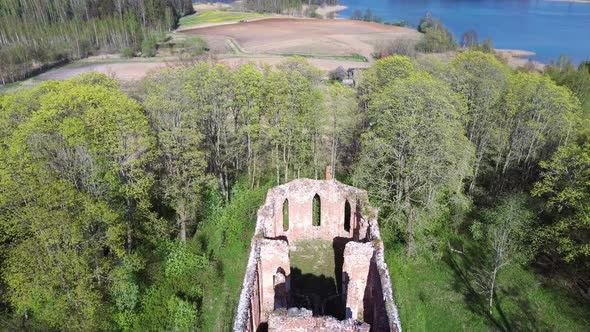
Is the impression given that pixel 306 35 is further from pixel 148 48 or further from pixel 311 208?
pixel 311 208

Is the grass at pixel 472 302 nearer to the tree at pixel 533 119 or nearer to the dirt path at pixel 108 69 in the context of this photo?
the tree at pixel 533 119

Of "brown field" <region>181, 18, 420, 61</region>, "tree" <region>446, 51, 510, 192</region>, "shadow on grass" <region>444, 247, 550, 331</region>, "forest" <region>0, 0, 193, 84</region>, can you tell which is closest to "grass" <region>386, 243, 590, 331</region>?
"shadow on grass" <region>444, 247, 550, 331</region>

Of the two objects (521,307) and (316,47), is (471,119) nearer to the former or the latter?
(521,307)

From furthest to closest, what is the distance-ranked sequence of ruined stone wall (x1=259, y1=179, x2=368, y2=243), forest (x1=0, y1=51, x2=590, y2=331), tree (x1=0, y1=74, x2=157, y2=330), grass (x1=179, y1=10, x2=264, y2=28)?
grass (x1=179, y1=10, x2=264, y2=28)
ruined stone wall (x1=259, y1=179, x2=368, y2=243)
forest (x1=0, y1=51, x2=590, y2=331)
tree (x1=0, y1=74, x2=157, y2=330)

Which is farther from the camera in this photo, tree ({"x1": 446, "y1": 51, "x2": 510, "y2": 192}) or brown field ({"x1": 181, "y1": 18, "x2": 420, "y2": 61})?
brown field ({"x1": 181, "y1": 18, "x2": 420, "y2": 61})

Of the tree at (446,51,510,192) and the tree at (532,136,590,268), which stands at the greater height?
the tree at (446,51,510,192)

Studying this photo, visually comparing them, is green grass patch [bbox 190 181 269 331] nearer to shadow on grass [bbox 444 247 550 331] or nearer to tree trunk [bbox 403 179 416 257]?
tree trunk [bbox 403 179 416 257]

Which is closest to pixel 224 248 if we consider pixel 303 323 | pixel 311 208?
pixel 311 208

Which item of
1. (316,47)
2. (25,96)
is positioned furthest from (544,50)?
(25,96)

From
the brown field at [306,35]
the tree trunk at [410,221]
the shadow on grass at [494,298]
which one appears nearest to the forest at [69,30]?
the brown field at [306,35]
